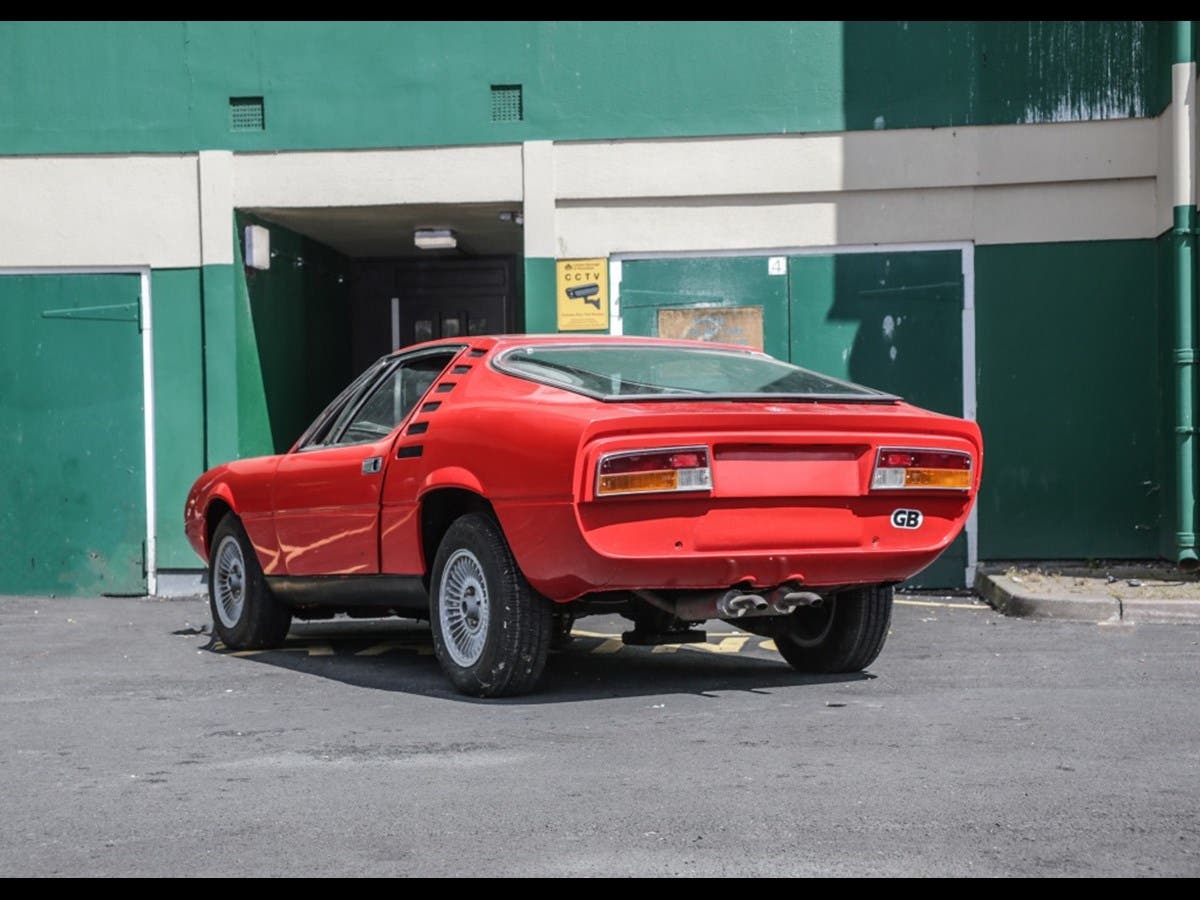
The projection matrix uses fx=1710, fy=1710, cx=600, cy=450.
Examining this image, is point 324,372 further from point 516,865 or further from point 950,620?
point 516,865

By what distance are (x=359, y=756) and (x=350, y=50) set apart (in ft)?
27.9

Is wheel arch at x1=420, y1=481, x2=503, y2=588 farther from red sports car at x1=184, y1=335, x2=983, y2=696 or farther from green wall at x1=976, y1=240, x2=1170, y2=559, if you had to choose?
green wall at x1=976, y1=240, x2=1170, y2=559

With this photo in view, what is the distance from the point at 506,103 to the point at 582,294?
1547 mm

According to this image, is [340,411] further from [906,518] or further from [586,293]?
[586,293]

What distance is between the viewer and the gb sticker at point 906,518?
6.70m

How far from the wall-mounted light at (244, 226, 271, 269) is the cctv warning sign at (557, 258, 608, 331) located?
2354mm

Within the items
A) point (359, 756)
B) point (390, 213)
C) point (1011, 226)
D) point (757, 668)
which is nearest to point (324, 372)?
point (390, 213)

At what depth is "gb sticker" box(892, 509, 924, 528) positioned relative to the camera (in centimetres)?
670

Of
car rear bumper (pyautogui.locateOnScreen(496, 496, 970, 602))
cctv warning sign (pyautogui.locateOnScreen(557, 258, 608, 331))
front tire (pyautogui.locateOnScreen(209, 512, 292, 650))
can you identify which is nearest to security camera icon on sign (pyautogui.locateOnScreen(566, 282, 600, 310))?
cctv warning sign (pyautogui.locateOnScreen(557, 258, 608, 331))

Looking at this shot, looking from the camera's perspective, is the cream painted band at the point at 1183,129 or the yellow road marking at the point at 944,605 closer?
the yellow road marking at the point at 944,605

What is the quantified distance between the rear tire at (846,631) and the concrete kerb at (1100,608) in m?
2.60

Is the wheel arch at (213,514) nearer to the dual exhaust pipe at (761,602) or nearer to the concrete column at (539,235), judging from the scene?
the dual exhaust pipe at (761,602)

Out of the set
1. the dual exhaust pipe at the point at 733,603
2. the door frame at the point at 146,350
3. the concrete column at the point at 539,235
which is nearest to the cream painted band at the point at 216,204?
the door frame at the point at 146,350

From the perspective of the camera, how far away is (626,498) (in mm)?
6176
